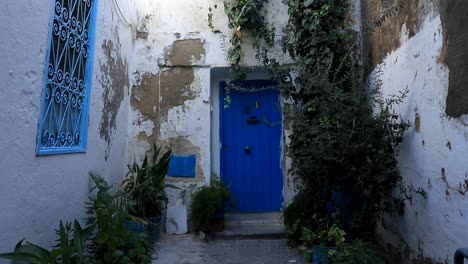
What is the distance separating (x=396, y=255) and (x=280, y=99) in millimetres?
2395

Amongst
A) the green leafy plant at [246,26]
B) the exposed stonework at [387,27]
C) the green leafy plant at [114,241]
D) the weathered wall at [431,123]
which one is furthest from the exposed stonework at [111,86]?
the weathered wall at [431,123]

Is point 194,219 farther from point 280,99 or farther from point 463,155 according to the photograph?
point 463,155

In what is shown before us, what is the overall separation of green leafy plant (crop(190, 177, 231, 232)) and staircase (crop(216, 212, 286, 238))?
8.9 inches

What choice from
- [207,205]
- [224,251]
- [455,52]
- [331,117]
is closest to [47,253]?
[224,251]

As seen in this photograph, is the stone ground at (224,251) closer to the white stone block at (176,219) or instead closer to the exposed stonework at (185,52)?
the white stone block at (176,219)

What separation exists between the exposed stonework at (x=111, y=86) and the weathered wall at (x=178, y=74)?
1.48ft

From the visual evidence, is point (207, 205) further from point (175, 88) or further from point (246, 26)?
point (246, 26)

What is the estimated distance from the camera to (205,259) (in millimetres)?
3551

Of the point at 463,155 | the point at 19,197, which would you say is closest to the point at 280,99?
the point at 463,155

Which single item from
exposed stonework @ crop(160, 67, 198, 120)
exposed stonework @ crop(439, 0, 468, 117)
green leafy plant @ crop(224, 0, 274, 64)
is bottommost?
exposed stonework @ crop(439, 0, 468, 117)


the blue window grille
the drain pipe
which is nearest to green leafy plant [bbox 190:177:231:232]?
the blue window grille

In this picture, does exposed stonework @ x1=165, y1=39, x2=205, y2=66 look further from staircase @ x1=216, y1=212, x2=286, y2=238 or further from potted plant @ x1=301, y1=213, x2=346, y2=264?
potted plant @ x1=301, y1=213, x2=346, y2=264

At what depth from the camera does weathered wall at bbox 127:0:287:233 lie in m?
4.54

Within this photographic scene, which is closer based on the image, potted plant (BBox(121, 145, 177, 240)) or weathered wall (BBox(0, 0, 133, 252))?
weathered wall (BBox(0, 0, 133, 252))
